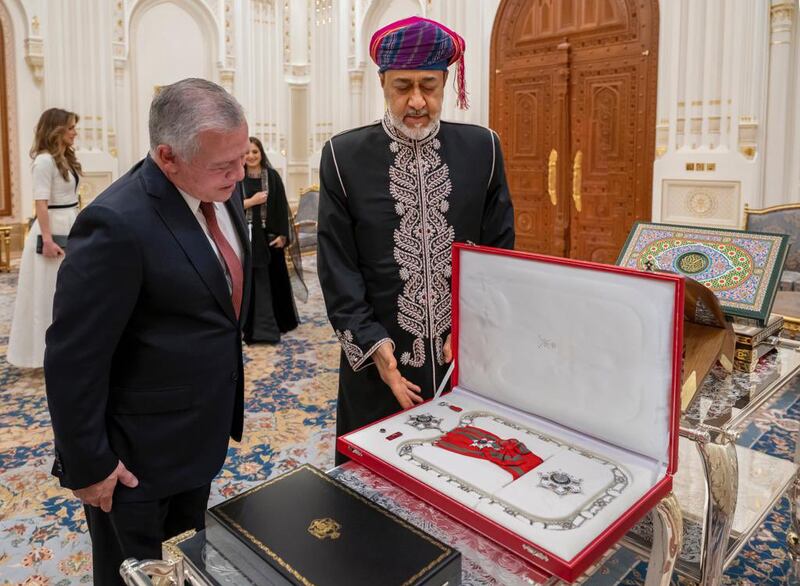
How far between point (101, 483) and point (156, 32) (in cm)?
968

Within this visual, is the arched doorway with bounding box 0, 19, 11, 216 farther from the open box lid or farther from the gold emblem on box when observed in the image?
the gold emblem on box

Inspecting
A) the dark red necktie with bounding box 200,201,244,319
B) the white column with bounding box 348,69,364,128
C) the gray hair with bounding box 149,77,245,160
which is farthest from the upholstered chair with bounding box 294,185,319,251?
the gray hair with bounding box 149,77,245,160

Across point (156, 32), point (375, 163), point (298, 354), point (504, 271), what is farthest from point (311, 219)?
point (504, 271)

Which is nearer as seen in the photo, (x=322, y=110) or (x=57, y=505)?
(x=57, y=505)

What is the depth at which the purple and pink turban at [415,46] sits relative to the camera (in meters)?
1.43

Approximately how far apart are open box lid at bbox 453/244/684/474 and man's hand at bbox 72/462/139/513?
27.8 inches

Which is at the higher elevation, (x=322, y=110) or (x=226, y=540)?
(x=322, y=110)

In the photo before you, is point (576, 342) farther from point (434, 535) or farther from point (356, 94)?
point (356, 94)

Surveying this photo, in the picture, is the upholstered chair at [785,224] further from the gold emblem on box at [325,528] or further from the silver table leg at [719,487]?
the gold emblem on box at [325,528]

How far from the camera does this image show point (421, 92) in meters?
1.51

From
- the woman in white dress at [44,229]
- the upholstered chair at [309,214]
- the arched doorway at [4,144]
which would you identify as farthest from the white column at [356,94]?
the woman in white dress at [44,229]

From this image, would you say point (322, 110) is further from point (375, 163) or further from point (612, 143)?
point (375, 163)

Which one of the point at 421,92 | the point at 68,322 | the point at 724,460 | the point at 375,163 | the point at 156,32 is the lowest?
the point at 724,460

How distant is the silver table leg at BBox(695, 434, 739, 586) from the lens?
4.79 ft
